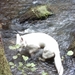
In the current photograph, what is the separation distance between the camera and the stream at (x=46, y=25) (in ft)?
17.9

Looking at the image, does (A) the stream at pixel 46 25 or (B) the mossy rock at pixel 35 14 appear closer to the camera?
(A) the stream at pixel 46 25

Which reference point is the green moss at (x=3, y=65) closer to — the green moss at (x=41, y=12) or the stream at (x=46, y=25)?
the stream at (x=46, y=25)

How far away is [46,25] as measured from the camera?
732 centimetres

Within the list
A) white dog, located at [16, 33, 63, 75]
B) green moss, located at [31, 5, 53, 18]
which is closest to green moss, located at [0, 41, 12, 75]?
white dog, located at [16, 33, 63, 75]

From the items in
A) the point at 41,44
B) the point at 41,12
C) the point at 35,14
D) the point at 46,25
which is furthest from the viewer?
the point at 41,12

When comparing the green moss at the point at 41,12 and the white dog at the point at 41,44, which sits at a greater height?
the white dog at the point at 41,44

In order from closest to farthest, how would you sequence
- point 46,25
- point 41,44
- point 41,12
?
point 41,44
point 46,25
point 41,12

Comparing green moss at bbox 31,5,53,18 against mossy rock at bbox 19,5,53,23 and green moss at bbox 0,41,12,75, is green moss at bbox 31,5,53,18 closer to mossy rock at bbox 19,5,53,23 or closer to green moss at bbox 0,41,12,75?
mossy rock at bbox 19,5,53,23

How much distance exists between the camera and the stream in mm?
5442

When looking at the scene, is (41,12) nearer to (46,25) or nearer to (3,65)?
(46,25)

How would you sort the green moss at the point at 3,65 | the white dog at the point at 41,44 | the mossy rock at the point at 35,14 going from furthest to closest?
the mossy rock at the point at 35,14 < the white dog at the point at 41,44 < the green moss at the point at 3,65

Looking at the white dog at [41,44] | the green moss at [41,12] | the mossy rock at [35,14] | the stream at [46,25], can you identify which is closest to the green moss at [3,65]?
the stream at [46,25]

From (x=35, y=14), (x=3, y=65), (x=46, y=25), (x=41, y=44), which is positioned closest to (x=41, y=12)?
(x=35, y=14)

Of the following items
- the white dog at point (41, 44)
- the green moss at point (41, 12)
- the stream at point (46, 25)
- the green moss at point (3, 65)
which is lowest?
the stream at point (46, 25)
